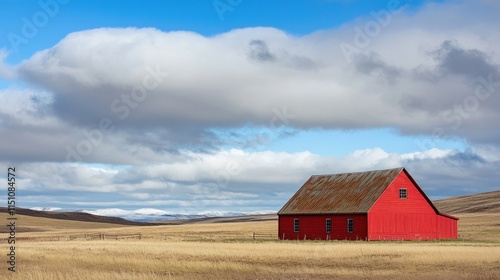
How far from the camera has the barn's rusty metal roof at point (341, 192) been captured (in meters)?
61.5

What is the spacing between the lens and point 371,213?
Result: 59844mm

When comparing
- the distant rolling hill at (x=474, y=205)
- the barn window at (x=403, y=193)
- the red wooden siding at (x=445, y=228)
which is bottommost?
the red wooden siding at (x=445, y=228)

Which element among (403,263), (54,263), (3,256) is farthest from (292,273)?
(3,256)

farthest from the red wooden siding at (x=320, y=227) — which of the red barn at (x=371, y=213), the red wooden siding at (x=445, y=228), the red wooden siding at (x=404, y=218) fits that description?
the red wooden siding at (x=445, y=228)

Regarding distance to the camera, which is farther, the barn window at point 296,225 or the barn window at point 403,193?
the barn window at point 296,225

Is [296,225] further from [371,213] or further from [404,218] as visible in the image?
[404,218]

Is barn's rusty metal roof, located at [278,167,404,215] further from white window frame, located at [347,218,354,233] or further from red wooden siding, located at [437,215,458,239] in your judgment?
red wooden siding, located at [437,215,458,239]

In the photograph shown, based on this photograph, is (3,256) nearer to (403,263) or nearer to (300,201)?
(403,263)

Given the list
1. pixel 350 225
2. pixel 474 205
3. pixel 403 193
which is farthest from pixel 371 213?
pixel 474 205

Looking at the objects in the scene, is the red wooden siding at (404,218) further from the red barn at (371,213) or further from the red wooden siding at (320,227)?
the red wooden siding at (320,227)

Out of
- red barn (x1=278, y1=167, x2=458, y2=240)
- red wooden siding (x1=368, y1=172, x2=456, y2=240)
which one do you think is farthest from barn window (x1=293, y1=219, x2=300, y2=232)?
red wooden siding (x1=368, y1=172, x2=456, y2=240)

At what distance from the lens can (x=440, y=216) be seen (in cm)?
6400

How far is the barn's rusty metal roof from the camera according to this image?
202 ft

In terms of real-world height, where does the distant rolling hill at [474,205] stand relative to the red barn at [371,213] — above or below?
above
